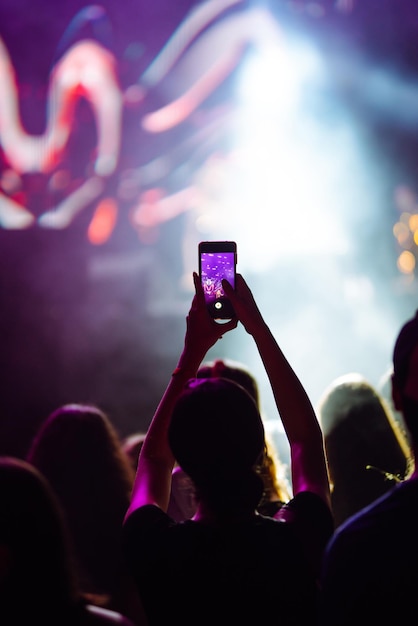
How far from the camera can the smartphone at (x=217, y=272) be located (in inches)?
55.4

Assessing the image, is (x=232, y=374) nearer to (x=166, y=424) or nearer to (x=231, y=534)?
(x=166, y=424)

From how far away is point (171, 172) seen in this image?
5309 mm

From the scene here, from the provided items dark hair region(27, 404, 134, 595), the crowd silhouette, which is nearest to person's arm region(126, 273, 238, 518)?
the crowd silhouette

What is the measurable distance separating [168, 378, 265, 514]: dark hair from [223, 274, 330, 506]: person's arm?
5.5 inches

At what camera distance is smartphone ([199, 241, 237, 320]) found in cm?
141

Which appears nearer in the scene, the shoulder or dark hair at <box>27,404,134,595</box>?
the shoulder

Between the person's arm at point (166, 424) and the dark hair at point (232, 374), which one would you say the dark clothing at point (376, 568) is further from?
the dark hair at point (232, 374)

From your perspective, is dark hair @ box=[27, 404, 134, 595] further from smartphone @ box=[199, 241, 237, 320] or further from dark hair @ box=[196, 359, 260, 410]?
smartphone @ box=[199, 241, 237, 320]

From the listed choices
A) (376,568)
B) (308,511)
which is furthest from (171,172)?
(376,568)

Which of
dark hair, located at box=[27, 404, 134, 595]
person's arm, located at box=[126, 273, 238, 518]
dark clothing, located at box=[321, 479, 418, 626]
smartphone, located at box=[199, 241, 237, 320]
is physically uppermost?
smartphone, located at box=[199, 241, 237, 320]

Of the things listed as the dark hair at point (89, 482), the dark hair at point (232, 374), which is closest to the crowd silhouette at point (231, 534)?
the dark hair at point (232, 374)

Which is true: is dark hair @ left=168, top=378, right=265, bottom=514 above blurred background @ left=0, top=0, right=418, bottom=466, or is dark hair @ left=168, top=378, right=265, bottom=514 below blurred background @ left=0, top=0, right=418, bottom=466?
below

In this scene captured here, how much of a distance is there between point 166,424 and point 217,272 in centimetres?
41

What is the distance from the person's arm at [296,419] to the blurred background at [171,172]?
403 centimetres
